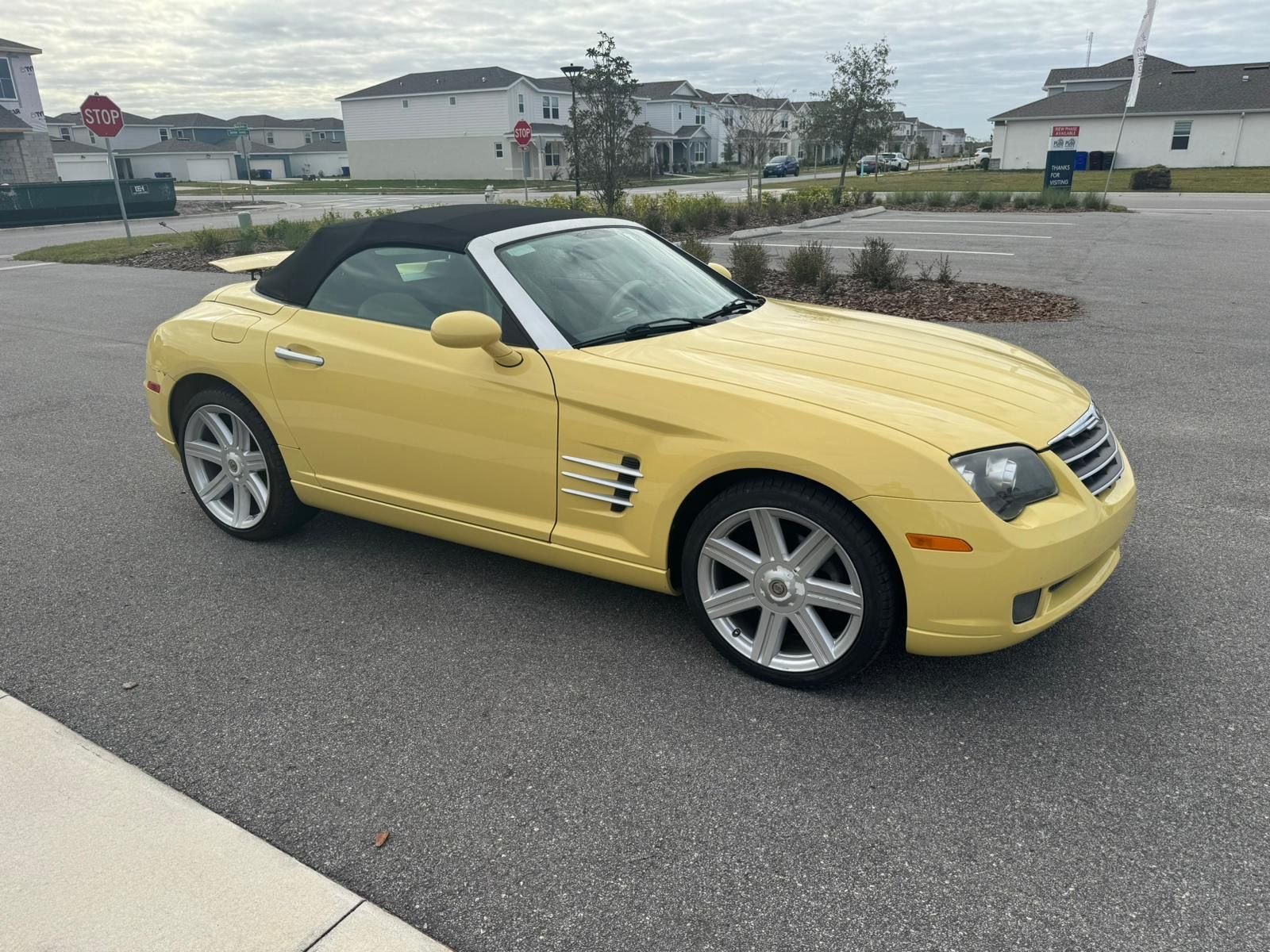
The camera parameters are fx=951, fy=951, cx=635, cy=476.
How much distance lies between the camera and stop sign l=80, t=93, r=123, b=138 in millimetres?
20234

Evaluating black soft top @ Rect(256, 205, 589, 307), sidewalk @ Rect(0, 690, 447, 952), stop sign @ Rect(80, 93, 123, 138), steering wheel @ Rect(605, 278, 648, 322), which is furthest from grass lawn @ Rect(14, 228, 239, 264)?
sidewalk @ Rect(0, 690, 447, 952)

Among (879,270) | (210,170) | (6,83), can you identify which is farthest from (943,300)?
(210,170)

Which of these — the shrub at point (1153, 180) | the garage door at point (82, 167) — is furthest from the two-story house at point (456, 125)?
the shrub at point (1153, 180)

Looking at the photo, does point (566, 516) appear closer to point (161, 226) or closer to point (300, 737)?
point (300, 737)

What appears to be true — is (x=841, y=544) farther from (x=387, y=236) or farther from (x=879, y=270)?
(x=879, y=270)

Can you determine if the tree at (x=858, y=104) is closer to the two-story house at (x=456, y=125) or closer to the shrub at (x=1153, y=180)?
the shrub at (x=1153, y=180)

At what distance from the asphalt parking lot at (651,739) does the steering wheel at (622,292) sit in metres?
1.21

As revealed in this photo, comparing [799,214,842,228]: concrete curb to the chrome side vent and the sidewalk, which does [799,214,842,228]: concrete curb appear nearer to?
the chrome side vent

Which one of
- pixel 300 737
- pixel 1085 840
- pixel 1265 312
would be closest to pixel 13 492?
pixel 300 737

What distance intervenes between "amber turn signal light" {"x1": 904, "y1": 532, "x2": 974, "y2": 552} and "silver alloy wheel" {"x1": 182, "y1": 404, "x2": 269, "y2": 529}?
3.00 metres

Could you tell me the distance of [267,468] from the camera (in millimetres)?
4422

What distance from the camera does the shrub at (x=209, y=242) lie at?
19656mm

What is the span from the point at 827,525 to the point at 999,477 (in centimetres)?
54

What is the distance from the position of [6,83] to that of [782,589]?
57.0 meters
